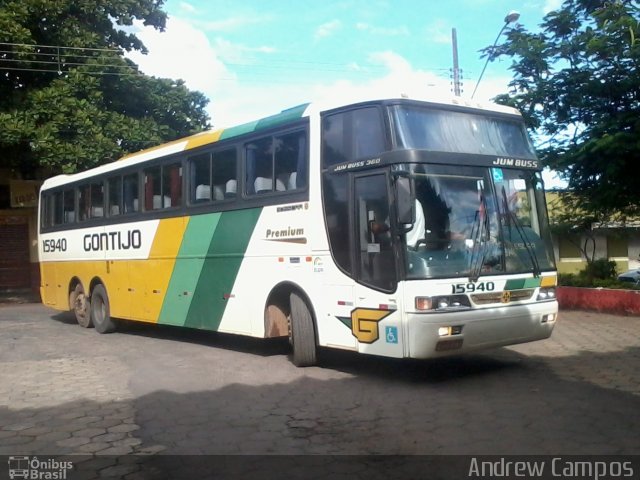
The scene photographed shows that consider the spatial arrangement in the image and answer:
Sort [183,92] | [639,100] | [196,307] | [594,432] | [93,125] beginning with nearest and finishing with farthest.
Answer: [594,432] < [196,307] < [639,100] < [93,125] < [183,92]

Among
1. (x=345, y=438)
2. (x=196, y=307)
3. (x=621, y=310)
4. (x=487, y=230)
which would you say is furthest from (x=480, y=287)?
(x=621, y=310)

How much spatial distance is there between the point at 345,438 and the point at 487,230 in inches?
123

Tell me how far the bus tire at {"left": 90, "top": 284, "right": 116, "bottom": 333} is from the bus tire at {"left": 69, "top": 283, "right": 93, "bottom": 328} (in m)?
0.24

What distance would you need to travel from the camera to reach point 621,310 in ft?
43.9

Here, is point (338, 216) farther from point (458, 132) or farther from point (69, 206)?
point (69, 206)

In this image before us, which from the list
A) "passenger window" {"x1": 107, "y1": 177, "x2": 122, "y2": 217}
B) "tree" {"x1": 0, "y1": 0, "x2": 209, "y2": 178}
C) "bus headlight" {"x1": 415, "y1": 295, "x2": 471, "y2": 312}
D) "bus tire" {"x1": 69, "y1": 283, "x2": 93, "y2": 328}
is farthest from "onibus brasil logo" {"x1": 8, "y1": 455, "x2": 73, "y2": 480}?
"tree" {"x1": 0, "y1": 0, "x2": 209, "y2": 178}

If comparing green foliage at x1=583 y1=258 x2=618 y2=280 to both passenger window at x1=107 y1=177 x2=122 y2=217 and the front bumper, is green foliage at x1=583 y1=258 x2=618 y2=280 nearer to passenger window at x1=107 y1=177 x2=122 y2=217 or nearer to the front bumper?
the front bumper

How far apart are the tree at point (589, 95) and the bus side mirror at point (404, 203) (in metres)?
6.65

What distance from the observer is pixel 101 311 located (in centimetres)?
1357

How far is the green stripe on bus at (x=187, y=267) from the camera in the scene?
10148mm

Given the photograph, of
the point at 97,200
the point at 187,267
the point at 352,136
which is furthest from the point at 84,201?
the point at 352,136

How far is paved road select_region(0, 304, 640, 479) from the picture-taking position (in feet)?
18.0

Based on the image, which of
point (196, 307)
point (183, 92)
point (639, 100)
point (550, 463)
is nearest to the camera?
point (550, 463)

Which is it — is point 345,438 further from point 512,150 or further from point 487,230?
point 512,150
